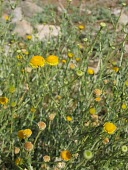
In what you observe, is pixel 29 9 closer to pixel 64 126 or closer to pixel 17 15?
pixel 17 15

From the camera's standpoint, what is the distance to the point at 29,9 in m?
5.64

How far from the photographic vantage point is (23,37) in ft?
16.0

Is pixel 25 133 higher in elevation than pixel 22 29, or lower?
lower

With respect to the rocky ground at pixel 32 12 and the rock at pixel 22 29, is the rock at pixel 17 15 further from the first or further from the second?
the rock at pixel 22 29

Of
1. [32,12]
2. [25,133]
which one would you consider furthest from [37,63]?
[32,12]

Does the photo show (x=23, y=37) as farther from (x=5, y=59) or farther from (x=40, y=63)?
(x=40, y=63)

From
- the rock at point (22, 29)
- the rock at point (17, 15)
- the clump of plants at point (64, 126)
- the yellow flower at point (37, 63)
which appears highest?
the rock at point (17, 15)

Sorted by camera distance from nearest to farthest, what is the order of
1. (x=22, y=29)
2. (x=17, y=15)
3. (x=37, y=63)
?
(x=37, y=63) < (x=22, y=29) < (x=17, y=15)

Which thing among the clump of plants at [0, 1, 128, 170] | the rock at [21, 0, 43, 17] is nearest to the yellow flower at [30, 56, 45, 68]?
the clump of plants at [0, 1, 128, 170]

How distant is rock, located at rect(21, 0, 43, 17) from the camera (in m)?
5.56

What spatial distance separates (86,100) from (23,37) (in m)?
2.63

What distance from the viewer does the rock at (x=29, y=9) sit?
5.56m

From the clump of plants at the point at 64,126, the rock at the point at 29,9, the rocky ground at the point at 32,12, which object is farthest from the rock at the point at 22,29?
the clump of plants at the point at 64,126

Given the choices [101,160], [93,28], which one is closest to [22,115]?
[101,160]
